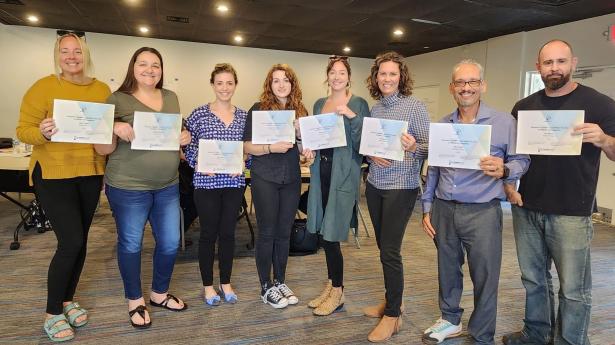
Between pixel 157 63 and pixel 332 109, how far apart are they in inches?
41.4

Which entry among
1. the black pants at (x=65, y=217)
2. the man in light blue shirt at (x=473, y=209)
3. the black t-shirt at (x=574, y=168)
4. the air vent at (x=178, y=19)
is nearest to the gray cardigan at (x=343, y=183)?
the man in light blue shirt at (x=473, y=209)

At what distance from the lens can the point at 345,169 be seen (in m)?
2.41

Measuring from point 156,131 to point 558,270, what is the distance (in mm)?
2309

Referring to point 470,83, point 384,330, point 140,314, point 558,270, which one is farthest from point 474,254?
point 140,314

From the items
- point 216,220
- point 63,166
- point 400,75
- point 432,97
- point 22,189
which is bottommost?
point 22,189

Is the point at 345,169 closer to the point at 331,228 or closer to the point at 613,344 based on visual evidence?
the point at 331,228

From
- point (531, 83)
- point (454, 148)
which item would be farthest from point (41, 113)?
point (531, 83)

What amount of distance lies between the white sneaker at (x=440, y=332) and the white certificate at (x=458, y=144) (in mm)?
1023

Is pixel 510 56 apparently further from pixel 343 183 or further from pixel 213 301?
pixel 213 301

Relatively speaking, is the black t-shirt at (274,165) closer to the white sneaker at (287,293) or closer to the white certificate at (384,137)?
the white certificate at (384,137)

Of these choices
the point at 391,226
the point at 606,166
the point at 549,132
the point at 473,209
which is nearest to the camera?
the point at 549,132

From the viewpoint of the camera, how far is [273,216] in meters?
2.59

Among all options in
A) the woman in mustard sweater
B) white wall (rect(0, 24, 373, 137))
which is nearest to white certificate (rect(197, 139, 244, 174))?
the woman in mustard sweater

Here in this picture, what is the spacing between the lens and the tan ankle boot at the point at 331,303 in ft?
8.86
